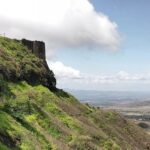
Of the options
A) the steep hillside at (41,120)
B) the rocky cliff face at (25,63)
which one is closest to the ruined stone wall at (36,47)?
the rocky cliff face at (25,63)

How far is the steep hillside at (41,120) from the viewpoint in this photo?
142 ft

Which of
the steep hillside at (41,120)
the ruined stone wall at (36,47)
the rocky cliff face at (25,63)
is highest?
the ruined stone wall at (36,47)

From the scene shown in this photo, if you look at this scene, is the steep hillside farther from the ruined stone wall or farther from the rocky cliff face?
the ruined stone wall

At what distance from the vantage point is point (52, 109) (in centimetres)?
6425

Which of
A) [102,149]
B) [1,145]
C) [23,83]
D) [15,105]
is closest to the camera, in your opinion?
[1,145]

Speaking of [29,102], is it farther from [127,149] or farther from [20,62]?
[20,62]

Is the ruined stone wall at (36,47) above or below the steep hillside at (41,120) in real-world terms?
above

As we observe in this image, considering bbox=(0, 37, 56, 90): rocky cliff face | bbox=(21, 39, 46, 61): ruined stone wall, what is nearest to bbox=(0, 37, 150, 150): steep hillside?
bbox=(0, 37, 56, 90): rocky cliff face

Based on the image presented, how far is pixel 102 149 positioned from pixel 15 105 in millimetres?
13256

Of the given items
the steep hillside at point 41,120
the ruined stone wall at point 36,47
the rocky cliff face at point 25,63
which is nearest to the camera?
the steep hillside at point 41,120

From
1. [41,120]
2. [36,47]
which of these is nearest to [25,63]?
[36,47]

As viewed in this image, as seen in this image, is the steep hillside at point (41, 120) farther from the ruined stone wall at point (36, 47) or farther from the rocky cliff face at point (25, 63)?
the ruined stone wall at point (36, 47)

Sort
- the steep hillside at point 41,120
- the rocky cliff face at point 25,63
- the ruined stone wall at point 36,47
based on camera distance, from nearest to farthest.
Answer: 1. the steep hillside at point 41,120
2. the rocky cliff face at point 25,63
3. the ruined stone wall at point 36,47

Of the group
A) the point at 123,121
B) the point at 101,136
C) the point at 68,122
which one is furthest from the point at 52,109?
the point at 123,121
